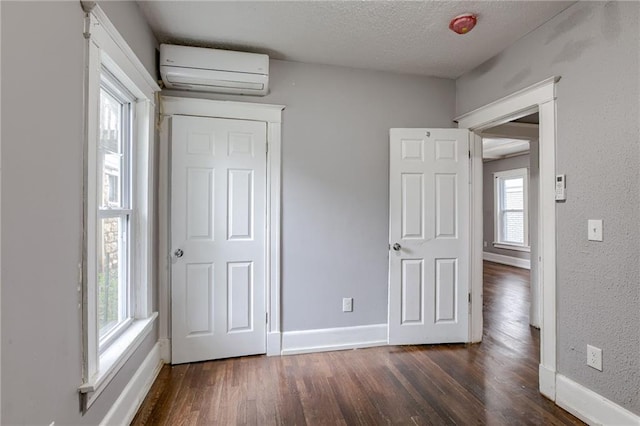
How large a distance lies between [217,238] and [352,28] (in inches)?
73.3

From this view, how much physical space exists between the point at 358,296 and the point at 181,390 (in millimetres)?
1529

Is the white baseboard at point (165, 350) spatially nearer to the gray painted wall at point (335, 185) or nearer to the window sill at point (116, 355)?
the window sill at point (116, 355)

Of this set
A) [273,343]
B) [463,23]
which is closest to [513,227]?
[463,23]

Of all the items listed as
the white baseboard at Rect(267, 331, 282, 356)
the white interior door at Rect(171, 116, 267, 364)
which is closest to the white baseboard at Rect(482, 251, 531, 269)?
the white baseboard at Rect(267, 331, 282, 356)

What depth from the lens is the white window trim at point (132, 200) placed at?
4.30ft

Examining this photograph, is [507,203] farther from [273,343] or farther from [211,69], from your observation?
[211,69]

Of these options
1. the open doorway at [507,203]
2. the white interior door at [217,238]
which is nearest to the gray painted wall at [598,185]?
the white interior door at [217,238]

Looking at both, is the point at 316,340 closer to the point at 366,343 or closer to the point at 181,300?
the point at 366,343

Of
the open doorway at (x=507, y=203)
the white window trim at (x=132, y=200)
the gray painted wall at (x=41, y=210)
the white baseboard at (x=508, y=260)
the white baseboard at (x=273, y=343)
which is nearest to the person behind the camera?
the gray painted wall at (x=41, y=210)

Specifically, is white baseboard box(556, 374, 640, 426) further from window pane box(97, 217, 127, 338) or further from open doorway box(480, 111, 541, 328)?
open doorway box(480, 111, 541, 328)

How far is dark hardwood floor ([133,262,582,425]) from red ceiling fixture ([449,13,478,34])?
244cm

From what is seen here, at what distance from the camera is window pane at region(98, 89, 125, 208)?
1.70 m

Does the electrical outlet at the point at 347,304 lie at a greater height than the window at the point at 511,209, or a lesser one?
lesser

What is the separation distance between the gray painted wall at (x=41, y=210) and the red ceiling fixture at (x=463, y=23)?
81.4 inches
